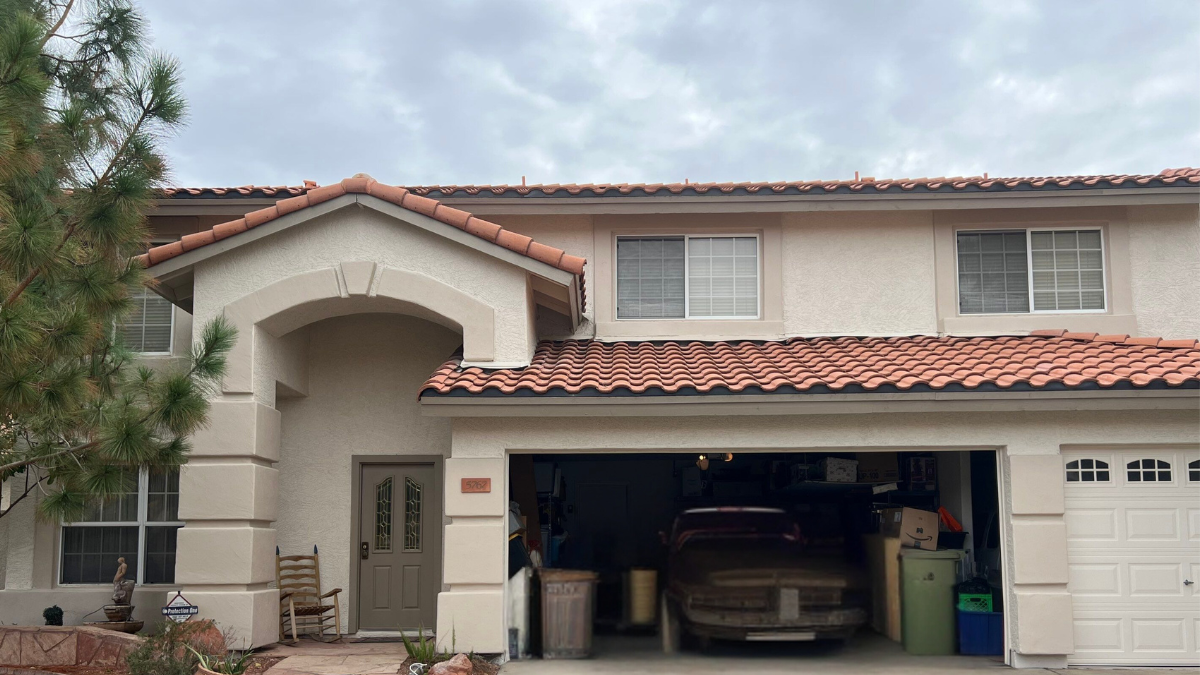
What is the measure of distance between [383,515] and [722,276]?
5.17 m

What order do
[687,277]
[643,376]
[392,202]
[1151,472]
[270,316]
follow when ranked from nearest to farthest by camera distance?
1. [1151,472]
2. [643,376]
3. [270,316]
4. [392,202]
5. [687,277]

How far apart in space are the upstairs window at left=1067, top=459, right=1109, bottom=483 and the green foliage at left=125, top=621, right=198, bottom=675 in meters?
8.78

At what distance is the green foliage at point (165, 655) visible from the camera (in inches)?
368

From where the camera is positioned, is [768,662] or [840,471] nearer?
[768,662]

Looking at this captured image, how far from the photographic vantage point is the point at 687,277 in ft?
44.5

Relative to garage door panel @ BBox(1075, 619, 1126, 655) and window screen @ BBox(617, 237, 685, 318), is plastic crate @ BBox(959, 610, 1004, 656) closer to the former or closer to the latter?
garage door panel @ BBox(1075, 619, 1126, 655)

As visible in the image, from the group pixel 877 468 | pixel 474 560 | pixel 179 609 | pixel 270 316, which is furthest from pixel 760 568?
pixel 179 609

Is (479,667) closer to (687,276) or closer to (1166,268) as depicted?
(687,276)

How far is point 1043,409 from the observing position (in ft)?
34.8

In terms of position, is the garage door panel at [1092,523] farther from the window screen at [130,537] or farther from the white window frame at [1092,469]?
the window screen at [130,537]

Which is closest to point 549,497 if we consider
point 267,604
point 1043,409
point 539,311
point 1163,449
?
point 539,311

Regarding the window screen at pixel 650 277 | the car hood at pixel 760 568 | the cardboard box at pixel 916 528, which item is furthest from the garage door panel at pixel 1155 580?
the window screen at pixel 650 277

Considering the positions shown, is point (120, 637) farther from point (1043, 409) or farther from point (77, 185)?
point (1043, 409)

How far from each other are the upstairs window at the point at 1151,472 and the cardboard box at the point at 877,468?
9.10ft
